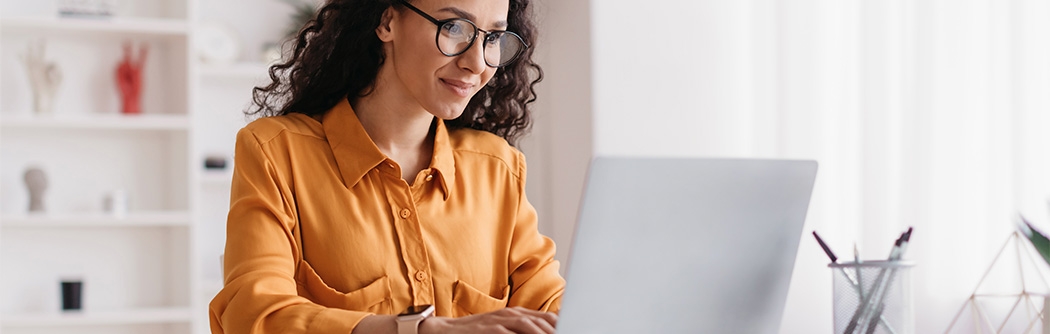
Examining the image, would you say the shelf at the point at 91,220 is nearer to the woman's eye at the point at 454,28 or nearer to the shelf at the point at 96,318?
the shelf at the point at 96,318

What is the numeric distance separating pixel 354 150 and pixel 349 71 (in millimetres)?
151

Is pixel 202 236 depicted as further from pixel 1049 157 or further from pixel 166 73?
pixel 1049 157

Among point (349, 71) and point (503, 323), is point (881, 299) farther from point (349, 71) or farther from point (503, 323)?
point (349, 71)

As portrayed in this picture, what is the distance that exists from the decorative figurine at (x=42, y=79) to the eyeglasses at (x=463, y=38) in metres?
2.81

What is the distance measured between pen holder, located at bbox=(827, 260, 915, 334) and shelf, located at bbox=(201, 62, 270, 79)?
3.06m

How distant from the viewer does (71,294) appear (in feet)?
12.4

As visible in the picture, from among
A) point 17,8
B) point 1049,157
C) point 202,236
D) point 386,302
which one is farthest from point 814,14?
point 17,8

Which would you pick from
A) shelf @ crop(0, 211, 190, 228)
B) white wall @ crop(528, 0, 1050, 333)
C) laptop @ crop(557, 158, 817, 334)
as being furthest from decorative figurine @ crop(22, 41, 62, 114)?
laptop @ crop(557, 158, 817, 334)

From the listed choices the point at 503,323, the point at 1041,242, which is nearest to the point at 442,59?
the point at 503,323

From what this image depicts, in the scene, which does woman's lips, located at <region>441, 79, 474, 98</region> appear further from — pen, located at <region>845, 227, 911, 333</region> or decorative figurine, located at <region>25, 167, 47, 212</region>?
decorative figurine, located at <region>25, 167, 47, 212</region>

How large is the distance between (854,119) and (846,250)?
33 centimetres

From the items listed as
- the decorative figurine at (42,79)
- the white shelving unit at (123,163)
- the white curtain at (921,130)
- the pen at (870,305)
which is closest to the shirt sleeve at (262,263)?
the pen at (870,305)

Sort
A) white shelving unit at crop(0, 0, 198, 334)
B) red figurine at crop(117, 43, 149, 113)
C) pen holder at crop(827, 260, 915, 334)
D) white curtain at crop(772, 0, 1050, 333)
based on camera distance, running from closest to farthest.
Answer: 1. pen holder at crop(827, 260, 915, 334)
2. white curtain at crop(772, 0, 1050, 333)
3. white shelving unit at crop(0, 0, 198, 334)
4. red figurine at crop(117, 43, 149, 113)

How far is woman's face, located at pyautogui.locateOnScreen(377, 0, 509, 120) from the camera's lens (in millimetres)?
1417
